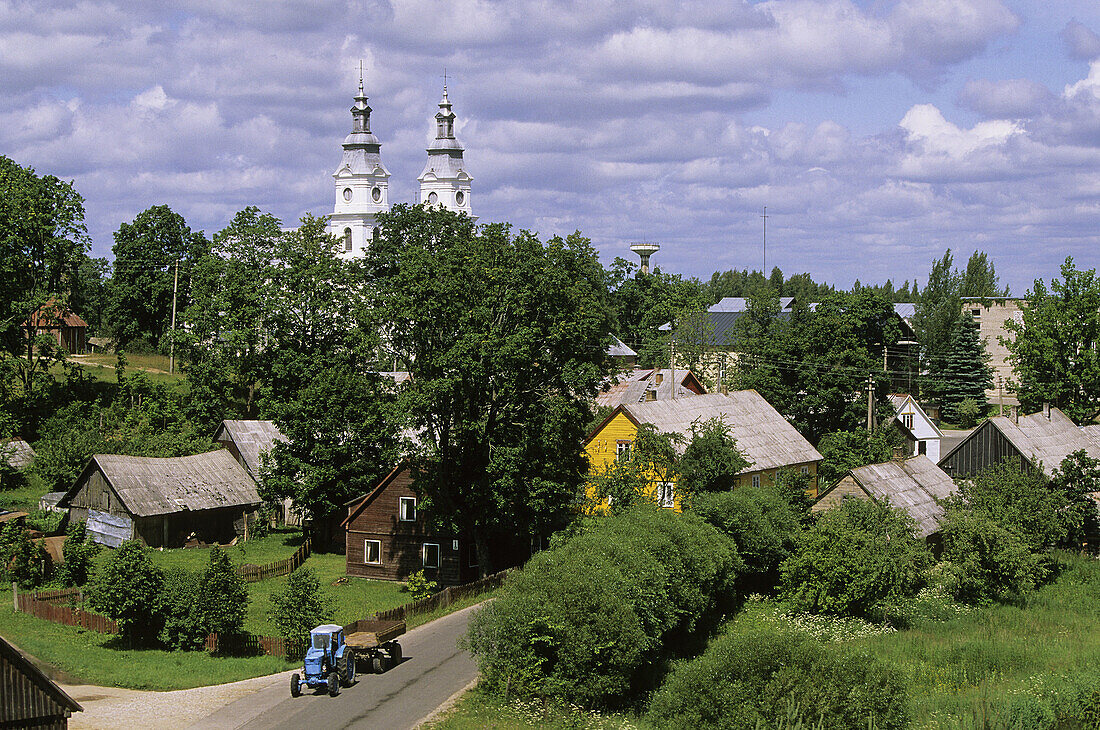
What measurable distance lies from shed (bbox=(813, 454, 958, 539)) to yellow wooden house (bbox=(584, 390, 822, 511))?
506 centimetres

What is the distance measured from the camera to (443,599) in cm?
3841

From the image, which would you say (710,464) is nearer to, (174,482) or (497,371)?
(497,371)

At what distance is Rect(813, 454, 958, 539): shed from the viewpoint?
45594mm

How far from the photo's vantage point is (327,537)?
50.9 meters

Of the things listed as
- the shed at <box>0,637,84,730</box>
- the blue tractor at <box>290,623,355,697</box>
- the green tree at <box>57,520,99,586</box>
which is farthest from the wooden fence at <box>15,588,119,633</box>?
the shed at <box>0,637,84,730</box>

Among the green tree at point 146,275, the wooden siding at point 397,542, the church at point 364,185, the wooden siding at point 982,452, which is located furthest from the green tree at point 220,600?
the church at point 364,185

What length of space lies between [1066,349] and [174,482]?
51451 mm

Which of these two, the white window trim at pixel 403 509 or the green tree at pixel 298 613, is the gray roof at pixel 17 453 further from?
the green tree at pixel 298 613

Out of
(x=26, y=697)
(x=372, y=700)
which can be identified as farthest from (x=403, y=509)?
(x=26, y=697)

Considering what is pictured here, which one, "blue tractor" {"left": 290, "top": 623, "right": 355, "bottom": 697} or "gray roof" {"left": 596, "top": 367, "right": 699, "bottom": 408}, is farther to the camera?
"gray roof" {"left": 596, "top": 367, "right": 699, "bottom": 408}

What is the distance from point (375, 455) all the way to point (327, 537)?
15.7 feet

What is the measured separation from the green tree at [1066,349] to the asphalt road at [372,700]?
155 feet

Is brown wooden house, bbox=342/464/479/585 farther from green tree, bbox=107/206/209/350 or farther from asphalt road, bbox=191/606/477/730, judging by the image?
green tree, bbox=107/206/209/350

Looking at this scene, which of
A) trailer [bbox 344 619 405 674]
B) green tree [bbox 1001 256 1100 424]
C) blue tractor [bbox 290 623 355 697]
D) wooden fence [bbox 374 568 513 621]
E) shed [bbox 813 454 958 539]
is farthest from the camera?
green tree [bbox 1001 256 1100 424]
